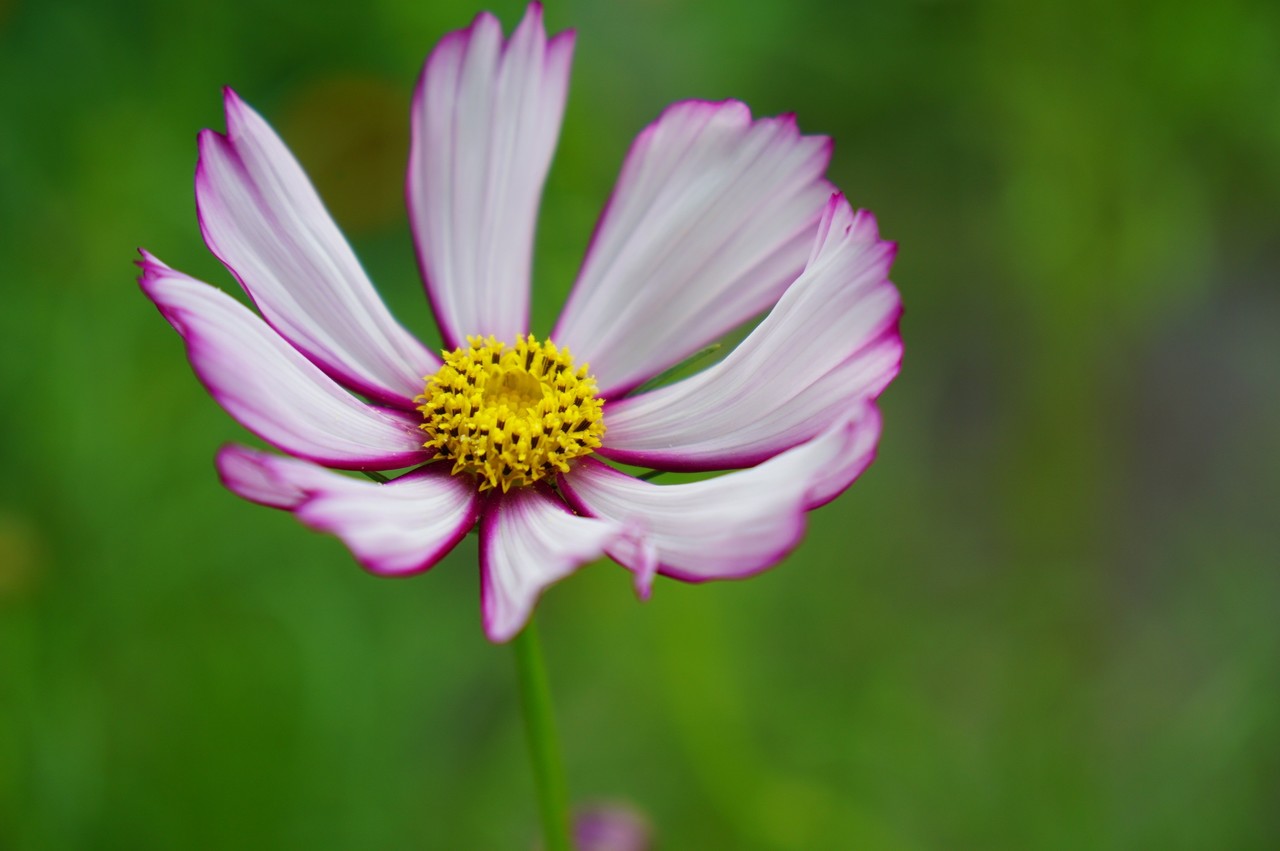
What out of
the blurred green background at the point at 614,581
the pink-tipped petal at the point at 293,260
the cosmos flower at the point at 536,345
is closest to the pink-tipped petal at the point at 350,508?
the cosmos flower at the point at 536,345

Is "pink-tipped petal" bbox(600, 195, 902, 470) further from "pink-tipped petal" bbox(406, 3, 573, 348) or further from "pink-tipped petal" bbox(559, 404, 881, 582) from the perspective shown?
"pink-tipped petal" bbox(406, 3, 573, 348)

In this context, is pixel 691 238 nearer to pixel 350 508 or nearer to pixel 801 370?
pixel 801 370

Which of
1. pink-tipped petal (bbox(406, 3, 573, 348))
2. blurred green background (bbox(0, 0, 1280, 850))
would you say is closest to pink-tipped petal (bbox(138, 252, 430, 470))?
pink-tipped petal (bbox(406, 3, 573, 348))

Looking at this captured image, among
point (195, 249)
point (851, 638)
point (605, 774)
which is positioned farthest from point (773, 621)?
point (195, 249)

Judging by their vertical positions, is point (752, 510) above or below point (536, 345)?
below

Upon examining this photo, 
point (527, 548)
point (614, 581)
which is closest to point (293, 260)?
point (527, 548)

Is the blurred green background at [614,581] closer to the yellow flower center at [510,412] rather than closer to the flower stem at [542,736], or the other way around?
the yellow flower center at [510,412]
